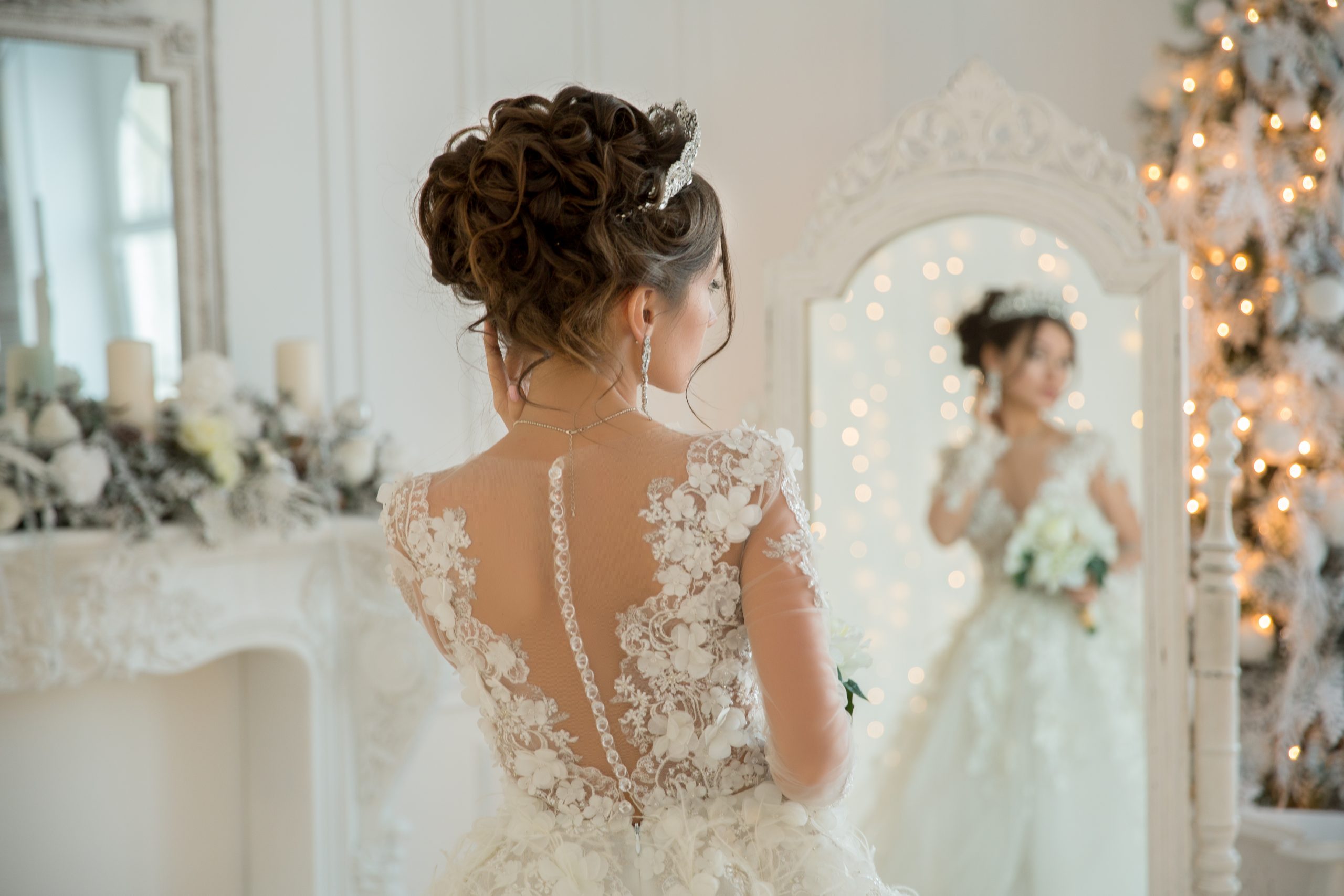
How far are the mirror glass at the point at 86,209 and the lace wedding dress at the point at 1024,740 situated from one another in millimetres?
1821

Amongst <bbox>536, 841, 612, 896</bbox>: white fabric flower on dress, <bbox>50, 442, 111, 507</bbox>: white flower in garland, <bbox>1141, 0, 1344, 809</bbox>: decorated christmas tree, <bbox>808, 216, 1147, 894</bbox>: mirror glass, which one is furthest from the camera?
<bbox>1141, 0, 1344, 809</bbox>: decorated christmas tree

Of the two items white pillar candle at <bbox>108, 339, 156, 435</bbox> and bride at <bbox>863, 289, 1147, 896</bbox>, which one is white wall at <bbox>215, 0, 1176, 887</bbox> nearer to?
white pillar candle at <bbox>108, 339, 156, 435</bbox>

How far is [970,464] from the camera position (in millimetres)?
2387

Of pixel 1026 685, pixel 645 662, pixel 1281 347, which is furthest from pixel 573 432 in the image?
pixel 1281 347

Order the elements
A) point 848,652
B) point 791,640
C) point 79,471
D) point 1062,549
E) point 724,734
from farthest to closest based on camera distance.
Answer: point 1062,549
point 79,471
point 848,652
point 724,734
point 791,640

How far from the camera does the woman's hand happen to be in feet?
3.81

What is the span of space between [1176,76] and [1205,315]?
2.25 ft

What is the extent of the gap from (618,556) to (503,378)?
244 millimetres

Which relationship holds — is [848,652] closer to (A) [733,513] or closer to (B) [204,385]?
(A) [733,513]

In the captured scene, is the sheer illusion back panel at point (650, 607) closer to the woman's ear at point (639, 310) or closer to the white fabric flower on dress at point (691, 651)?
the white fabric flower on dress at point (691, 651)

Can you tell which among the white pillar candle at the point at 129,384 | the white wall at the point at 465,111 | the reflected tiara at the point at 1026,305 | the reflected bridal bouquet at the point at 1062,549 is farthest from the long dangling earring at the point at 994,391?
the white pillar candle at the point at 129,384

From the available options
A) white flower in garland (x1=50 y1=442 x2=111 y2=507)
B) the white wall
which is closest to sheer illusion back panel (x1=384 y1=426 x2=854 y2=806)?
the white wall

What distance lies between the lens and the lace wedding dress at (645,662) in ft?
3.58

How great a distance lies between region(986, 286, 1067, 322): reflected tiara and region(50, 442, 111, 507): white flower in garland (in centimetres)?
181
